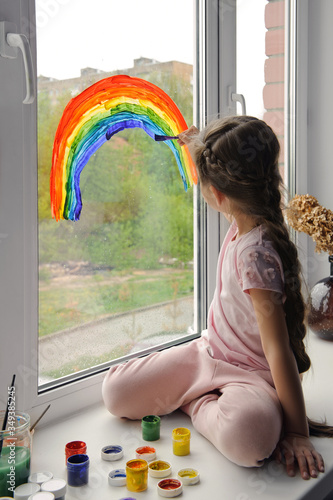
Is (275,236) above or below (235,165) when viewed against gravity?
below

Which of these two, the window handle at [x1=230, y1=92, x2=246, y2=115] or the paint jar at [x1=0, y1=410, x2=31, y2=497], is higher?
the window handle at [x1=230, y1=92, x2=246, y2=115]

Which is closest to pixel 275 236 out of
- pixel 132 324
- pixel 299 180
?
pixel 132 324

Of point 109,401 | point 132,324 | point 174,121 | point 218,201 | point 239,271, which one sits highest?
point 174,121

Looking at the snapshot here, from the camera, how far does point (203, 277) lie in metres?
1.52

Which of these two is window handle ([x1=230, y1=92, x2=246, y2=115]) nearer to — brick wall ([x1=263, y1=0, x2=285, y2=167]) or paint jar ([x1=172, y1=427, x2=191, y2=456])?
brick wall ([x1=263, y1=0, x2=285, y2=167])

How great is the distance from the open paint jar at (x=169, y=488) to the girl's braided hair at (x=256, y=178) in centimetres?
35

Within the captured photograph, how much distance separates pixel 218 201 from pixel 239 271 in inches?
6.0

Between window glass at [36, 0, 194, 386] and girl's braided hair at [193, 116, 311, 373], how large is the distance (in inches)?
10.0

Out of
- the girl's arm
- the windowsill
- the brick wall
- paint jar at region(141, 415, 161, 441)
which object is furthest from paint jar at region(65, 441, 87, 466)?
the brick wall

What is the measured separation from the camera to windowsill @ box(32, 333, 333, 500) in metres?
0.84

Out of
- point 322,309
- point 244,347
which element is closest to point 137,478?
point 244,347

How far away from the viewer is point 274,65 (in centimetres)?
179

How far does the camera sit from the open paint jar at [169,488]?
82 centimetres

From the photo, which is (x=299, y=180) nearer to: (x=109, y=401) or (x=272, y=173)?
(x=272, y=173)
